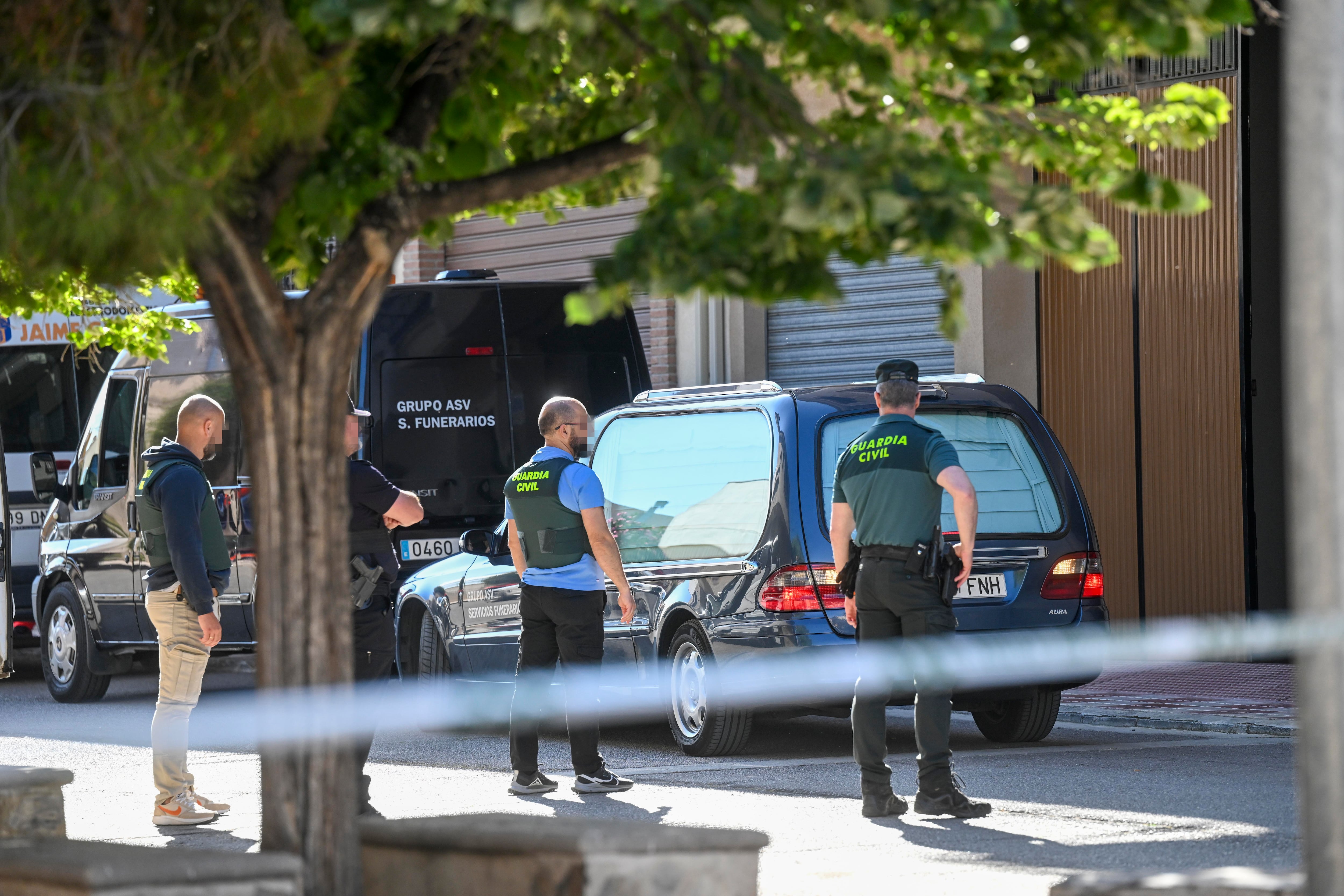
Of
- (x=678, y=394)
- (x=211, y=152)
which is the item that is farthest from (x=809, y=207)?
(x=678, y=394)

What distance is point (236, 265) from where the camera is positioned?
4.62 m

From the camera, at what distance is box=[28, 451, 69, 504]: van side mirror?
14875 mm

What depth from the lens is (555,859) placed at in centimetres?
454

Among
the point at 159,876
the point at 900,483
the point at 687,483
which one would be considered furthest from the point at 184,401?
the point at 159,876

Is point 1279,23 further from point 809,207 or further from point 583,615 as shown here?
point 583,615

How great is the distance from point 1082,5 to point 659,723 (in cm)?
785

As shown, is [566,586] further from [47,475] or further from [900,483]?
[47,475]

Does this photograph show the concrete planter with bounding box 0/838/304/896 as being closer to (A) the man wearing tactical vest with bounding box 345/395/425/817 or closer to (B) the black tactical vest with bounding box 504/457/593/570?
(A) the man wearing tactical vest with bounding box 345/395/425/817

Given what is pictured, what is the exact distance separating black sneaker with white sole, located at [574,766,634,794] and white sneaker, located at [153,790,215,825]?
5.46 feet

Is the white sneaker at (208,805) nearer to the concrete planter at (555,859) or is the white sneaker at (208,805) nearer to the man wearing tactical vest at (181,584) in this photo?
the man wearing tactical vest at (181,584)

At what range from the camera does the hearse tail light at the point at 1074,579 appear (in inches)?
389

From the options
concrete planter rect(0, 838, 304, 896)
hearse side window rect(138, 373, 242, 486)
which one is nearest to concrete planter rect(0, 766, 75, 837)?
concrete planter rect(0, 838, 304, 896)

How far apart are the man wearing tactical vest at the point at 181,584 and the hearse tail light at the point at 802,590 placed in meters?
2.59

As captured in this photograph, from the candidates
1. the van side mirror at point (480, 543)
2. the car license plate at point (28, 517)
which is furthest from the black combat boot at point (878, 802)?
the car license plate at point (28, 517)
